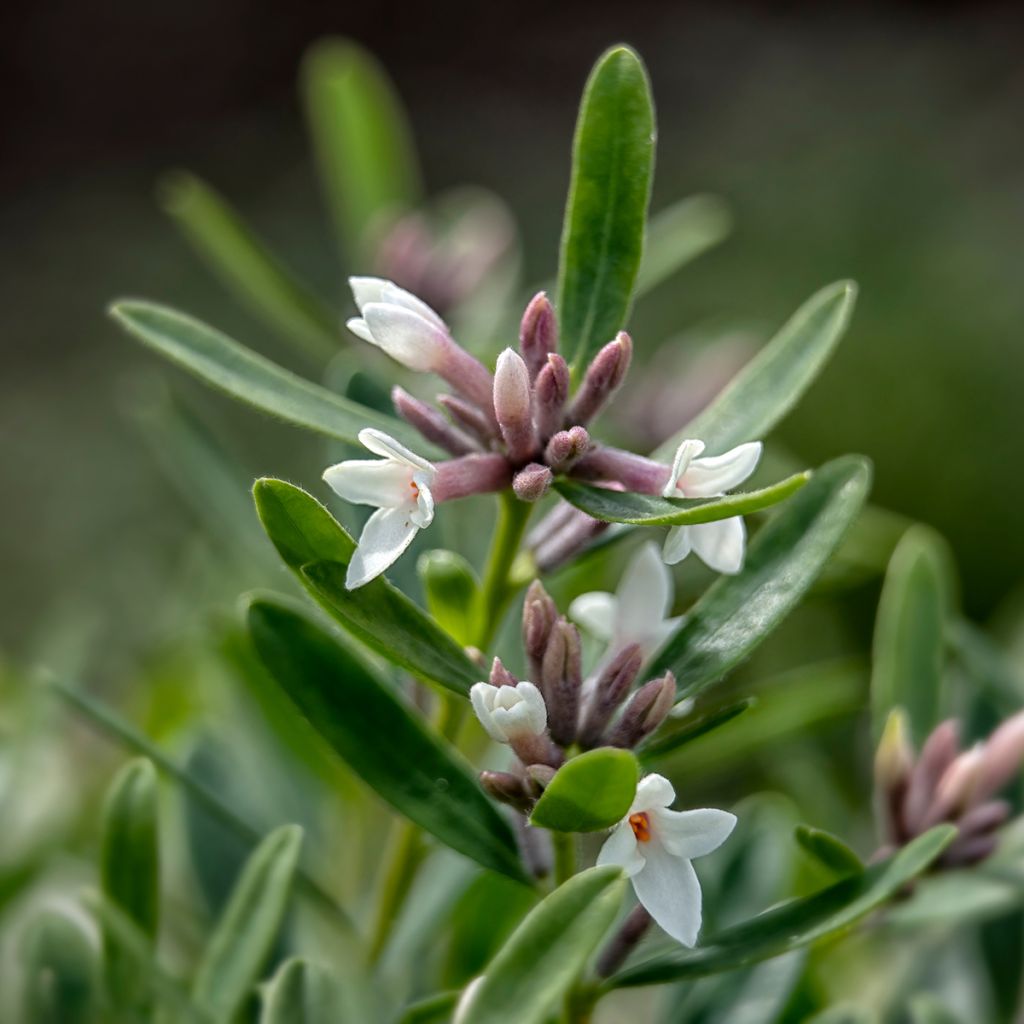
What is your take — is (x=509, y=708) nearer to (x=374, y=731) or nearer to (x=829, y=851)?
(x=374, y=731)

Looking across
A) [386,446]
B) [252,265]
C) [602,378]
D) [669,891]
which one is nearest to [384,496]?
[386,446]

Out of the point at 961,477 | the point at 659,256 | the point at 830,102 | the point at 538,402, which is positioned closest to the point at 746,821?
the point at 538,402

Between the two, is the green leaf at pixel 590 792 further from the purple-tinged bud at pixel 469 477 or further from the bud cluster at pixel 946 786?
the bud cluster at pixel 946 786

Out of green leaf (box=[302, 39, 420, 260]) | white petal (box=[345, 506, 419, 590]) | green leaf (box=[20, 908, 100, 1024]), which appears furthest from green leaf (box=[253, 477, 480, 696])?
green leaf (box=[302, 39, 420, 260])

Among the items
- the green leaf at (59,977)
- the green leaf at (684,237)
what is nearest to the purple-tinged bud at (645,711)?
the green leaf at (59,977)

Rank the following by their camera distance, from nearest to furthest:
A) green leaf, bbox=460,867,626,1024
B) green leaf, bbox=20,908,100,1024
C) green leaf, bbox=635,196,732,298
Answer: green leaf, bbox=460,867,626,1024 < green leaf, bbox=20,908,100,1024 < green leaf, bbox=635,196,732,298

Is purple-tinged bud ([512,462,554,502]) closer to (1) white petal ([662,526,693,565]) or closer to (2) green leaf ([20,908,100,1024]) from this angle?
(1) white petal ([662,526,693,565])
